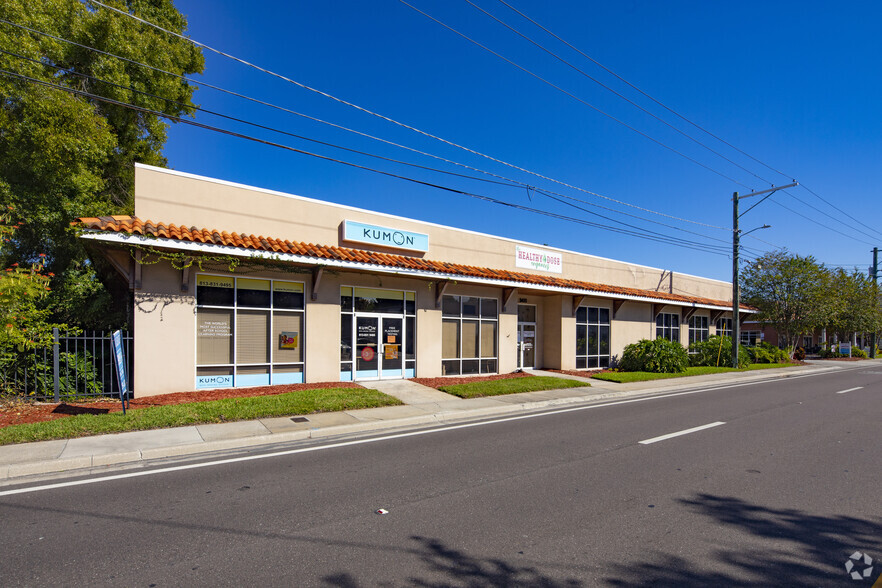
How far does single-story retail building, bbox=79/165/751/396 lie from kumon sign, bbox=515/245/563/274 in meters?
0.07

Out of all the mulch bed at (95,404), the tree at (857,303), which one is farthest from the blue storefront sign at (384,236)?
the tree at (857,303)

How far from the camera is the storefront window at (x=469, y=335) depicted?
17.2 meters

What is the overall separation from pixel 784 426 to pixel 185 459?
11.0m

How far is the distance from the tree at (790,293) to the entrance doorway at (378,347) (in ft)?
95.5

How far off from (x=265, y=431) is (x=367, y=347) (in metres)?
6.99

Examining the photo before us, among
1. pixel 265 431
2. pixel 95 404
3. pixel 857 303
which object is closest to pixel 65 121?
pixel 95 404

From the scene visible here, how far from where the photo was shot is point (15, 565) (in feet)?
12.7

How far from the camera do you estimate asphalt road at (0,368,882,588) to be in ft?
12.4

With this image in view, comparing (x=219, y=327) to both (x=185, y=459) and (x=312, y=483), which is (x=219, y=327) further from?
(x=312, y=483)

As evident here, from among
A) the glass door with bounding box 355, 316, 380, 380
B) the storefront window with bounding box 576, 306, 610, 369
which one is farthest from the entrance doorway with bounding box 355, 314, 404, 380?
the storefront window with bounding box 576, 306, 610, 369

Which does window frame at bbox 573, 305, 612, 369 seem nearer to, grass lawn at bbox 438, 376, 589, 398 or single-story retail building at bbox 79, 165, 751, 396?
single-story retail building at bbox 79, 165, 751, 396

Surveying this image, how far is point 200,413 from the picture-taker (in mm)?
9266

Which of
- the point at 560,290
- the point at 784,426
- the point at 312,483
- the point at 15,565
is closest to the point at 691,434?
the point at 784,426

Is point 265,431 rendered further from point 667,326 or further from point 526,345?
point 667,326
